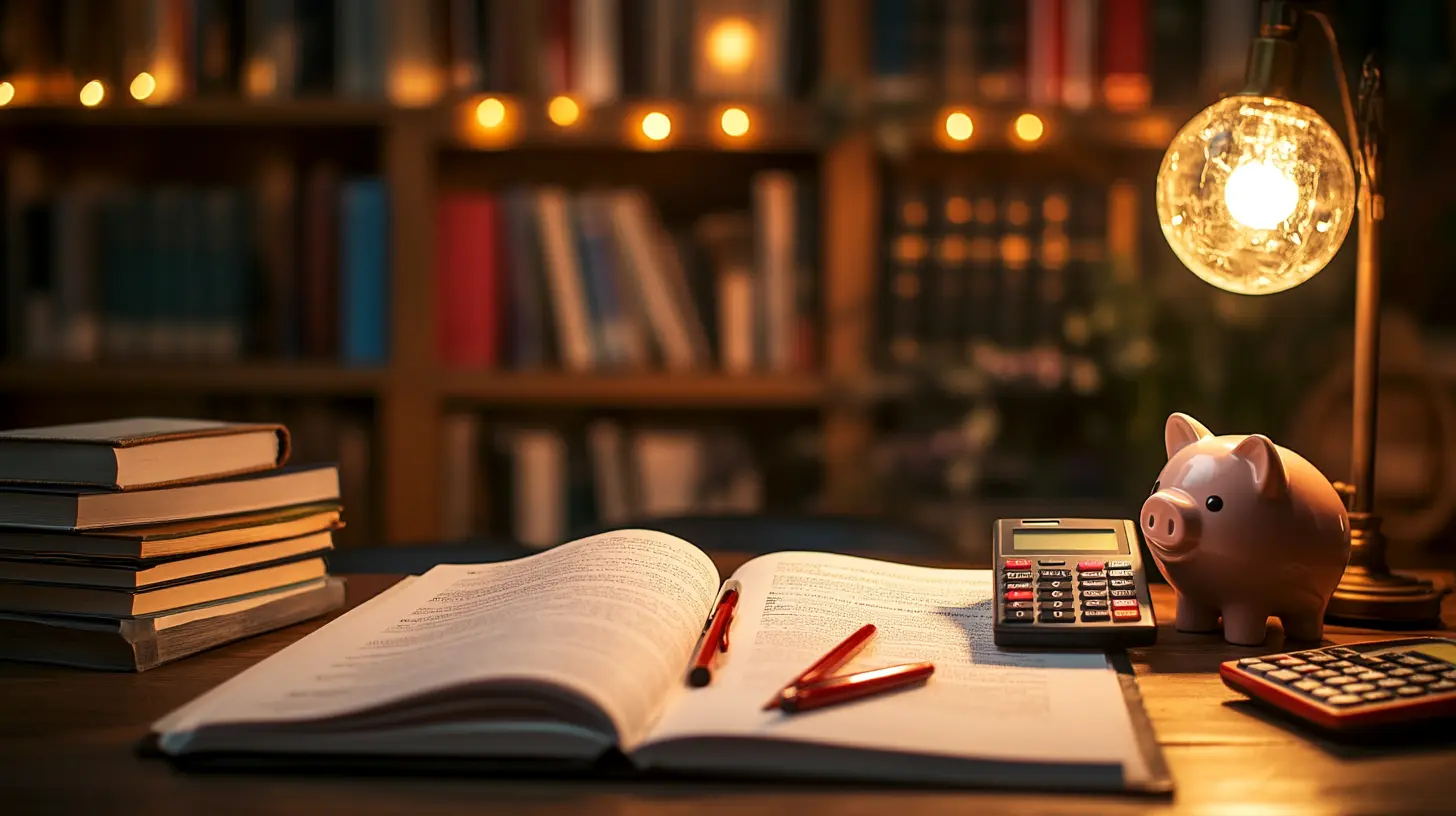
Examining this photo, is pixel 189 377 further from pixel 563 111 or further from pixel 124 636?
pixel 124 636

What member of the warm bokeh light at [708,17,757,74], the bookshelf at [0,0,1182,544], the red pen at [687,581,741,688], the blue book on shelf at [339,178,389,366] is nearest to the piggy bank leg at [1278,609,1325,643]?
the red pen at [687,581,741,688]

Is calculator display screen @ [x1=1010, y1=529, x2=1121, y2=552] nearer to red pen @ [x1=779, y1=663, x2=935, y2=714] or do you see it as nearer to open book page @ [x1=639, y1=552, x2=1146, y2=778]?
open book page @ [x1=639, y1=552, x2=1146, y2=778]

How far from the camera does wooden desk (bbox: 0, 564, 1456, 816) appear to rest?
19.7 inches

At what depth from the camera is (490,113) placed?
1.87 meters

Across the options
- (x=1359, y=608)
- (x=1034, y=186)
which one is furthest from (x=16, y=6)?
(x=1359, y=608)

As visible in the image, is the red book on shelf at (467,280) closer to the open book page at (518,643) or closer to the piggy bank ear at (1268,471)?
the open book page at (518,643)

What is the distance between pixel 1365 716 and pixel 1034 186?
1.42 m

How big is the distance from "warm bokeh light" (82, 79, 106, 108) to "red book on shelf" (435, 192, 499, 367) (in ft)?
1.80

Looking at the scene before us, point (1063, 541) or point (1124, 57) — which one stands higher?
point (1124, 57)

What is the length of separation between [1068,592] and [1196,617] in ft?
0.33

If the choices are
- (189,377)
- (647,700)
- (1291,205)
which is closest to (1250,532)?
(1291,205)

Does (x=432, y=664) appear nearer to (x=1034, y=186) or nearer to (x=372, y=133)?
(x=1034, y=186)

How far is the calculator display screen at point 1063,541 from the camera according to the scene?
78 cm

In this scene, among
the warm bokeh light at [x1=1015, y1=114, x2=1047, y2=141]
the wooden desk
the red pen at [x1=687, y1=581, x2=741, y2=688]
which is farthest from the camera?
the warm bokeh light at [x1=1015, y1=114, x2=1047, y2=141]
